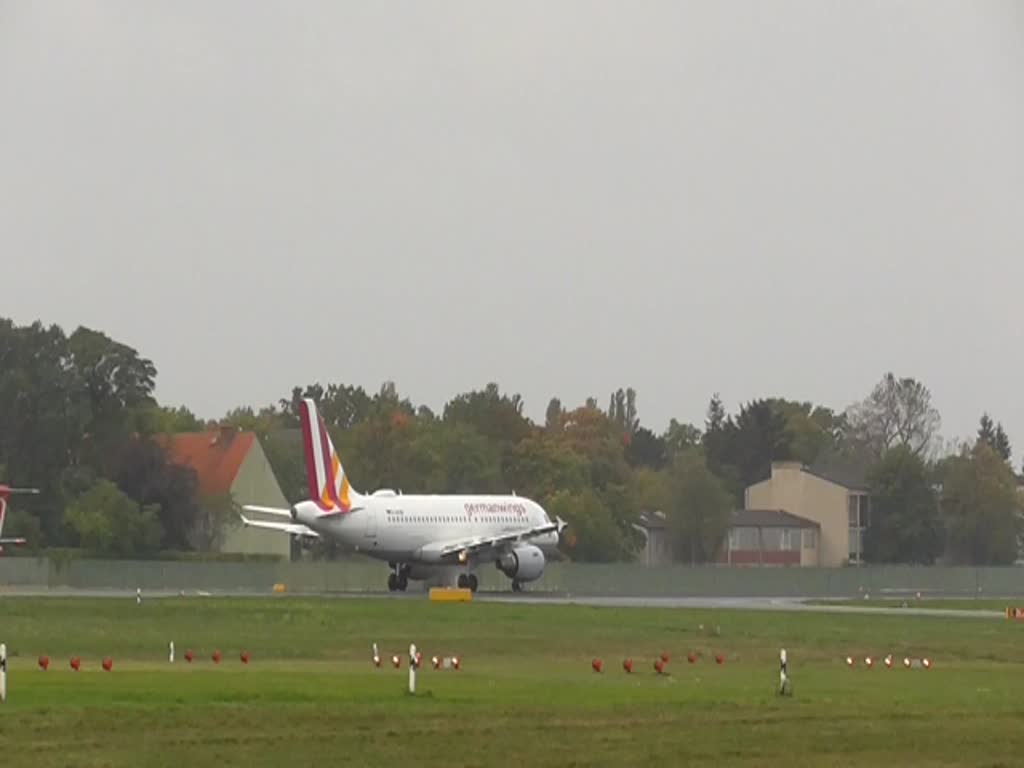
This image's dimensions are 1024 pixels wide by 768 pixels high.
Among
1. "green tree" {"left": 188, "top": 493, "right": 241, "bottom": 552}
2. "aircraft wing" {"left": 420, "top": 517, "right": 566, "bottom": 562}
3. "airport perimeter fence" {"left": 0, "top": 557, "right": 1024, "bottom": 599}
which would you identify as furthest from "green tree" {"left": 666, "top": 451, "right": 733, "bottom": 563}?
"aircraft wing" {"left": 420, "top": 517, "right": 566, "bottom": 562}

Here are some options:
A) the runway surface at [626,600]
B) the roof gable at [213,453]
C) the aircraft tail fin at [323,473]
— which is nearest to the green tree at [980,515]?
the roof gable at [213,453]

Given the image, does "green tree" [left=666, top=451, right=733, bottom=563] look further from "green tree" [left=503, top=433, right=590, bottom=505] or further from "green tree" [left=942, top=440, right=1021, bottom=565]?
"green tree" [left=942, top=440, right=1021, bottom=565]

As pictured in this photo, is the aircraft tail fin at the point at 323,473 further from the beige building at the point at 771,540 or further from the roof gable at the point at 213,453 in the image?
the beige building at the point at 771,540

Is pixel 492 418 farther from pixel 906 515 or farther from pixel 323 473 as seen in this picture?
pixel 323 473

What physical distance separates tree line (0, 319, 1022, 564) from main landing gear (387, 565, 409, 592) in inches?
660

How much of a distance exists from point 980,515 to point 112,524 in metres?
54.3

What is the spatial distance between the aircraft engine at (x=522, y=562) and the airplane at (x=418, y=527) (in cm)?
4

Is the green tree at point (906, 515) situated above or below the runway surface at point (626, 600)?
above

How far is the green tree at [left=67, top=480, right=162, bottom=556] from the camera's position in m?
104

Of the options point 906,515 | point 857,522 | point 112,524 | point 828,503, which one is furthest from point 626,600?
point 828,503

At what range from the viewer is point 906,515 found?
442 feet

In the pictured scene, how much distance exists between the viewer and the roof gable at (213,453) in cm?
12100

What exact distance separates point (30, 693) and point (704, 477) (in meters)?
101

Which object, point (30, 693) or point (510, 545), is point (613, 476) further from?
point (30, 693)
